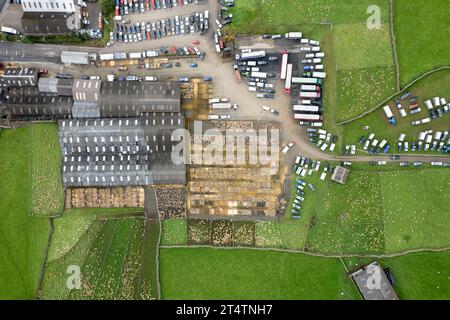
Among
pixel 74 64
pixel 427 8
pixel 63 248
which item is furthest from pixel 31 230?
pixel 427 8

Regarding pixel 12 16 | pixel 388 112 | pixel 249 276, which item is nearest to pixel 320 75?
pixel 388 112

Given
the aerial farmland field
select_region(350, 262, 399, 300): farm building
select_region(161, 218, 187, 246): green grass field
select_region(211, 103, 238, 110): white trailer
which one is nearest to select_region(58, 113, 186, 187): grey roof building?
the aerial farmland field

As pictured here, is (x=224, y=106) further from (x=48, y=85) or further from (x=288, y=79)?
(x=48, y=85)

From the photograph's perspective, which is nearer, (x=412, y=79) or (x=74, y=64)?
(x=412, y=79)

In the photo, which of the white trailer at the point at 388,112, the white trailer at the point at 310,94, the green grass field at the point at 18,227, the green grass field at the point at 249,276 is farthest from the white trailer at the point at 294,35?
the green grass field at the point at 18,227

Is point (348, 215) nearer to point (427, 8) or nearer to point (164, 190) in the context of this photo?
point (164, 190)

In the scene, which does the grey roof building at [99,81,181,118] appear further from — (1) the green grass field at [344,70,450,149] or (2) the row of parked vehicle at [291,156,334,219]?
(1) the green grass field at [344,70,450,149]
